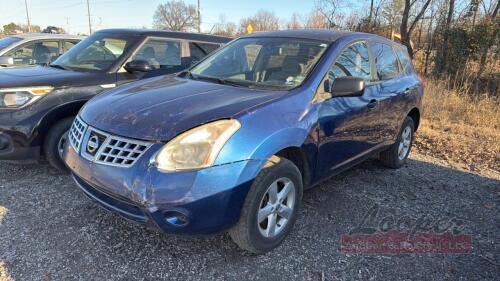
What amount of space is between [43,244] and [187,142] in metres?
1.51

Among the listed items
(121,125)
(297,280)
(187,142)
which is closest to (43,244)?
(121,125)

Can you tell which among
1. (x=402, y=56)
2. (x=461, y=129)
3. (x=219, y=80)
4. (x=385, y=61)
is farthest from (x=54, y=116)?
(x=461, y=129)

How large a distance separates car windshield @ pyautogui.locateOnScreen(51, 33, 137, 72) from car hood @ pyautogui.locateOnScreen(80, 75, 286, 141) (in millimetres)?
1643

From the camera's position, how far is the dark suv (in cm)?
394

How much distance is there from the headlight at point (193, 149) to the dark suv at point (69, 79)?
7.51 ft

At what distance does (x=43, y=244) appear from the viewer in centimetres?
298

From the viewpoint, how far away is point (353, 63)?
3.82 metres

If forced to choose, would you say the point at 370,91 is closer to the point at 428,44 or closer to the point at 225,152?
the point at 225,152

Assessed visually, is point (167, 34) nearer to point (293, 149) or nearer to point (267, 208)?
point (293, 149)

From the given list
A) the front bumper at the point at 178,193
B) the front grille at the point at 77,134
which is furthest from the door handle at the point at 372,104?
the front grille at the point at 77,134

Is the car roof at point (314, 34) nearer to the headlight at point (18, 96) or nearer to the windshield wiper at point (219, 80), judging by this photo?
the windshield wiper at point (219, 80)

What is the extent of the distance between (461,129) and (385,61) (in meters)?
3.62

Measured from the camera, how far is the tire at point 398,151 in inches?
192

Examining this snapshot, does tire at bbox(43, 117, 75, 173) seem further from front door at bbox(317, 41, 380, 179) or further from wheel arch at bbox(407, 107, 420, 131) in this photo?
wheel arch at bbox(407, 107, 420, 131)
